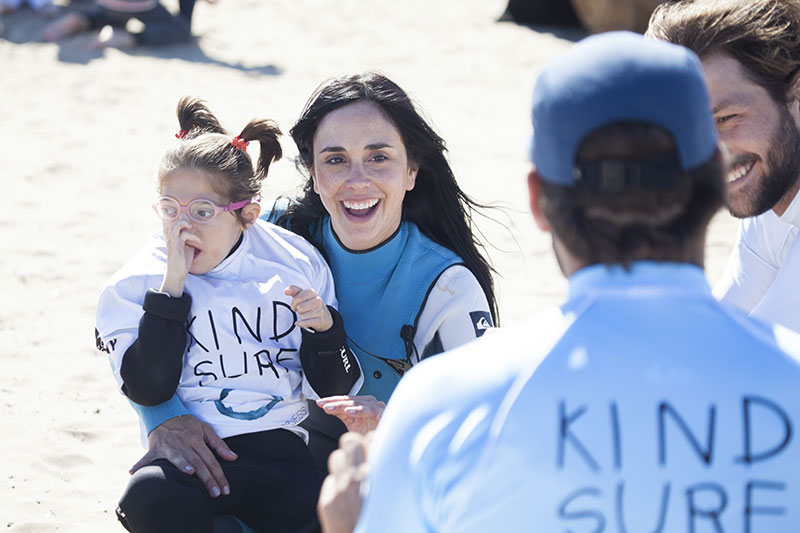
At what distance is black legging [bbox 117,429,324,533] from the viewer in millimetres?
2639

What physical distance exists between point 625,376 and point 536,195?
33 cm

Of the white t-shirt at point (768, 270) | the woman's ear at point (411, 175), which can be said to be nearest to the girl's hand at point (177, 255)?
the woman's ear at point (411, 175)

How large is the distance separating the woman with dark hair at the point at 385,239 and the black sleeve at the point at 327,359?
29 cm

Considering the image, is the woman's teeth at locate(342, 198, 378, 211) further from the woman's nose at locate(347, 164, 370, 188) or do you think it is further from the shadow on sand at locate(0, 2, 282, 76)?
the shadow on sand at locate(0, 2, 282, 76)

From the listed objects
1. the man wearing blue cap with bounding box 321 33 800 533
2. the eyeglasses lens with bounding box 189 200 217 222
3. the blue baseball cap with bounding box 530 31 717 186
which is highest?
the blue baseball cap with bounding box 530 31 717 186

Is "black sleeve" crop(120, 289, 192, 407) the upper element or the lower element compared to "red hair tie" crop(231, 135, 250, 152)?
lower

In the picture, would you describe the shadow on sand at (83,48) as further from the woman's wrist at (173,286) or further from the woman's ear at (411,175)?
the woman's wrist at (173,286)

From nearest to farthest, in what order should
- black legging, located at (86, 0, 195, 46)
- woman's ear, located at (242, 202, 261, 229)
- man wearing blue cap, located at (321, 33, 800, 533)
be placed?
1. man wearing blue cap, located at (321, 33, 800, 533)
2. woman's ear, located at (242, 202, 261, 229)
3. black legging, located at (86, 0, 195, 46)

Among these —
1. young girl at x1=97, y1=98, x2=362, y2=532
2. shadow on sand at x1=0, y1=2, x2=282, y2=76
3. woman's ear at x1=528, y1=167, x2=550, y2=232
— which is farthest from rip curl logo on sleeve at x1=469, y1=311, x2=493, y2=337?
shadow on sand at x1=0, y1=2, x2=282, y2=76

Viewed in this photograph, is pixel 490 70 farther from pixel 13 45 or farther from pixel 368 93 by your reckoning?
pixel 368 93

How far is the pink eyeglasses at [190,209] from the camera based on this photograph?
9.21 feet

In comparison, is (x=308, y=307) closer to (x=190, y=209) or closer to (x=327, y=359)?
(x=327, y=359)

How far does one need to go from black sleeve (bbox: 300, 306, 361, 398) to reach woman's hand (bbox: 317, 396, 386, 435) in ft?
0.57

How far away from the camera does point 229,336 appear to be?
283 centimetres
